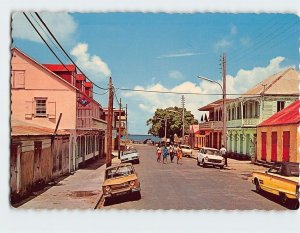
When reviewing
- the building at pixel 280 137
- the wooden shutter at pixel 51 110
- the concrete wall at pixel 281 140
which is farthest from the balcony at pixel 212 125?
the wooden shutter at pixel 51 110

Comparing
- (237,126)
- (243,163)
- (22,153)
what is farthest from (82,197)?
(237,126)

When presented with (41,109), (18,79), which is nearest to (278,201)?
(18,79)

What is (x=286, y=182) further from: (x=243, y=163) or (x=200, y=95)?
(x=243, y=163)

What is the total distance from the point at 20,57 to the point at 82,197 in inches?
210

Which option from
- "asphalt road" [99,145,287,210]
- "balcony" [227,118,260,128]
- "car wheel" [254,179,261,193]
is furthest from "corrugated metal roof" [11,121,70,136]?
"balcony" [227,118,260,128]

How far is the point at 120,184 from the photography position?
15102mm

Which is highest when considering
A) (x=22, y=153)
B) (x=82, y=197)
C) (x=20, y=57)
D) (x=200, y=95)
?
(x=20, y=57)

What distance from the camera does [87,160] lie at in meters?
29.1

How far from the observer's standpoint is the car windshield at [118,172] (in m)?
15.9

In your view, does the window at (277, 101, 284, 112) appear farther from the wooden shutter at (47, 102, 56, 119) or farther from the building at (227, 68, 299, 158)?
the wooden shutter at (47, 102, 56, 119)

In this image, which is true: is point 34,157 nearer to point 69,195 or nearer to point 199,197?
point 69,195

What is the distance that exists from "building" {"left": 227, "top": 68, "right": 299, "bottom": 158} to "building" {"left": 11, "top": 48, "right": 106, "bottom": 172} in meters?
7.73

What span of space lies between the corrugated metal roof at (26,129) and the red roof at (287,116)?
992cm

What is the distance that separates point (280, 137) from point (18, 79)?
11.0 meters
